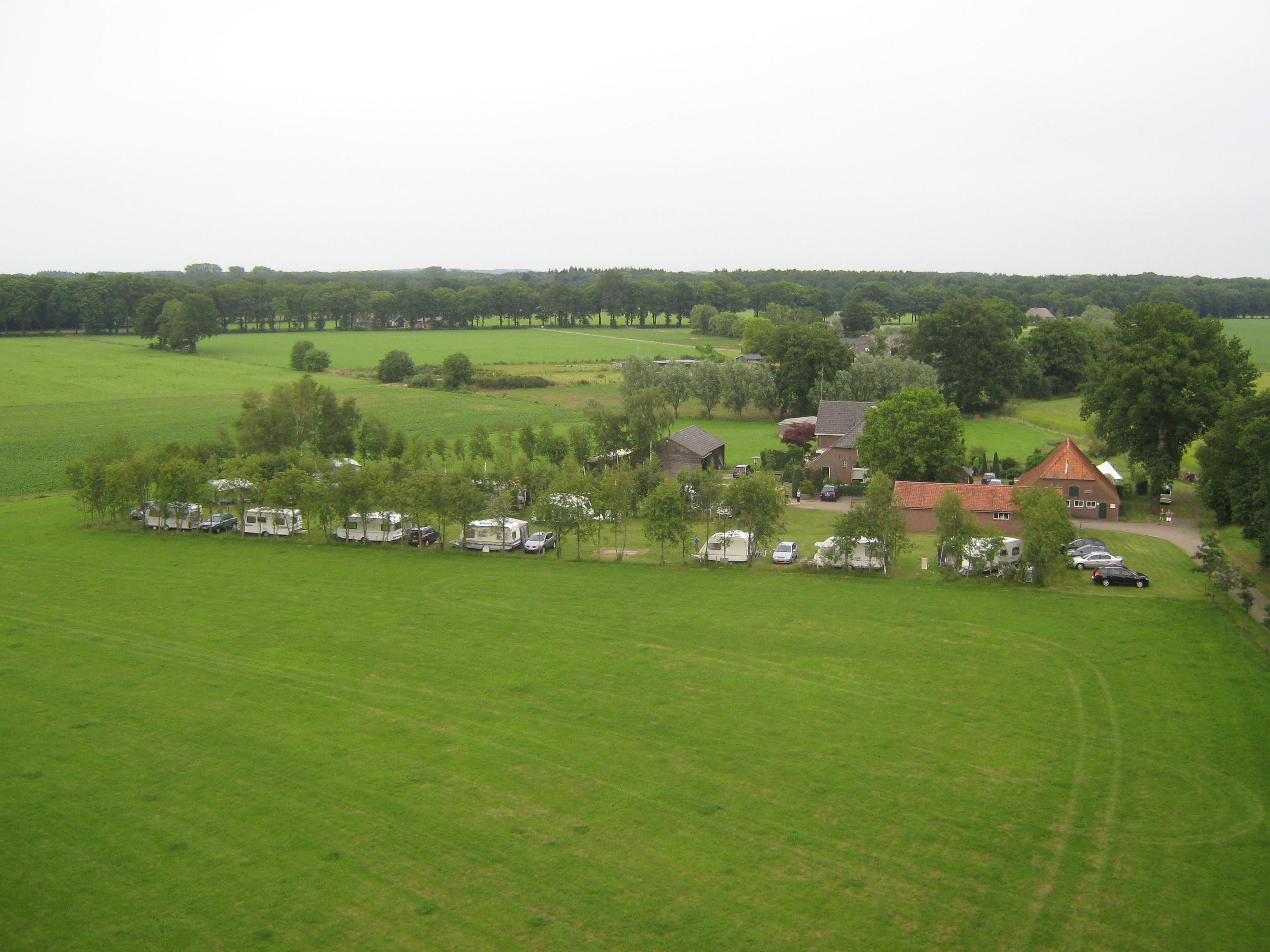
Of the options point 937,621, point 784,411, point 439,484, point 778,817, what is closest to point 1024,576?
point 937,621

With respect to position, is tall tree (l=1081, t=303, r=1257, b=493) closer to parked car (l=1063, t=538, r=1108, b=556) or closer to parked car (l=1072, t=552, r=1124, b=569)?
parked car (l=1063, t=538, r=1108, b=556)

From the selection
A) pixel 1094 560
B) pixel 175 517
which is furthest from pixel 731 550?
pixel 175 517

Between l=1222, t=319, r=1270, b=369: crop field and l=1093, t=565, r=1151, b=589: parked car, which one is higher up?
l=1222, t=319, r=1270, b=369: crop field

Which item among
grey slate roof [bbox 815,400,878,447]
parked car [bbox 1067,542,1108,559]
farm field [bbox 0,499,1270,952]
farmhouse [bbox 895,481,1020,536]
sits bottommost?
farm field [bbox 0,499,1270,952]

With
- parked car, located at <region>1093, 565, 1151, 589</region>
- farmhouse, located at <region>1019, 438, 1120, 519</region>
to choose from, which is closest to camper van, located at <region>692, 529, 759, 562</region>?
parked car, located at <region>1093, 565, 1151, 589</region>

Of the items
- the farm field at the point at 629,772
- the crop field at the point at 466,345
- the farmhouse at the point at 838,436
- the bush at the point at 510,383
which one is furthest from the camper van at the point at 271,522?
the crop field at the point at 466,345

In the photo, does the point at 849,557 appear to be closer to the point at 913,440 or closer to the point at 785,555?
the point at 785,555

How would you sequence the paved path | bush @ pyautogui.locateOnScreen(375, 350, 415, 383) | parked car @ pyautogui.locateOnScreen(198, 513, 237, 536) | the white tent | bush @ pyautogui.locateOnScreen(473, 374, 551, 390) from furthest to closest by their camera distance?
1. bush @ pyautogui.locateOnScreen(375, 350, 415, 383)
2. bush @ pyautogui.locateOnScreen(473, 374, 551, 390)
3. the white tent
4. parked car @ pyautogui.locateOnScreen(198, 513, 237, 536)
5. the paved path
